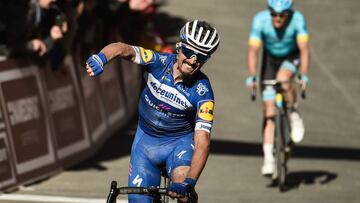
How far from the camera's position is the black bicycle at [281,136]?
1346 centimetres

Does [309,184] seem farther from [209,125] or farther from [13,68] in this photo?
[209,125]

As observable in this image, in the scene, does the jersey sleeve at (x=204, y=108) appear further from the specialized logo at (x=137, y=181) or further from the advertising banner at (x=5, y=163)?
the advertising banner at (x=5, y=163)

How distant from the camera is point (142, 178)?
8812mm

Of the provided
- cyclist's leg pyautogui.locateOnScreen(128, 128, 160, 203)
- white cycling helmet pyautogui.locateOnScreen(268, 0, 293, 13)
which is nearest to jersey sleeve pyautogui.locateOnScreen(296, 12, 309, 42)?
white cycling helmet pyautogui.locateOnScreen(268, 0, 293, 13)

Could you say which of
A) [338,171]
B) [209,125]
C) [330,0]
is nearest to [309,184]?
[338,171]

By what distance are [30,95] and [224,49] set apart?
11.3 meters

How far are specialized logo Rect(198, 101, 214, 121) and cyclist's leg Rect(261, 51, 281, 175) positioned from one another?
4.81m

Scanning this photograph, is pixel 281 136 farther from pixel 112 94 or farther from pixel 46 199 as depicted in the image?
pixel 112 94

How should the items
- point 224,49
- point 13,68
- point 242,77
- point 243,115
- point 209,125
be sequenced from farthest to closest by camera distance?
point 224,49 < point 242,77 < point 243,115 < point 13,68 < point 209,125

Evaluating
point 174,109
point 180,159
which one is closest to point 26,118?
point 174,109

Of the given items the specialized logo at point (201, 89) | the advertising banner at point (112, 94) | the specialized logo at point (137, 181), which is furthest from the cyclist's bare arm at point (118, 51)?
the advertising banner at point (112, 94)

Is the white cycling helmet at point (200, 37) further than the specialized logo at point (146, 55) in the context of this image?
No

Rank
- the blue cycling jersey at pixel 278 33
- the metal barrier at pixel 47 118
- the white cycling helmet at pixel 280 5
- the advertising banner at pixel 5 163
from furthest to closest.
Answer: the blue cycling jersey at pixel 278 33 < the white cycling helmet at pixel 280 5 < the metal barrier at pixel 47 118 < the advertising banner at pixel 5 163

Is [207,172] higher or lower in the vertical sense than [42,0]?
lower
